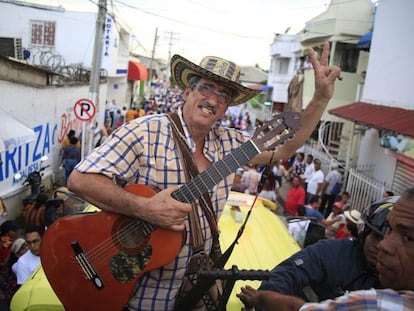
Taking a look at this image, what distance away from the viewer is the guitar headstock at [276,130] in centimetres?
207

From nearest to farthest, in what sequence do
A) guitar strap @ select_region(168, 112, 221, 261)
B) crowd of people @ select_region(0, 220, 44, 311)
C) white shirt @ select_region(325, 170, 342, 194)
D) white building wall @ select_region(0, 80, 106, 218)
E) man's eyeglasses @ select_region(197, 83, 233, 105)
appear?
guitar strap @ select_region(168, 112, 221, 261) → man's eyeglasses @ select_region(197, 83, 233, 105) → crowd of people @ select_region(0, 220, 44, 311) → white building wall @ select_region(0, 80, 106, 218) → white shirt @ select_region(325, 170, 342, 194)

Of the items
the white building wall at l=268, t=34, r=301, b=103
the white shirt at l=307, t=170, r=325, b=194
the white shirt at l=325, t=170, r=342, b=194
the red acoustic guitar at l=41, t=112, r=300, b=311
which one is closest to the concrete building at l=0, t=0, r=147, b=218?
the red acoustic guitar at l=41, t=112, r=300, b=311

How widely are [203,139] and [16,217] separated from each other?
7.41 m

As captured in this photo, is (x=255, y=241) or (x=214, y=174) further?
(x=255, y=241)

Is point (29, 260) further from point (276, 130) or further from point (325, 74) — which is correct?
point (325, 74)

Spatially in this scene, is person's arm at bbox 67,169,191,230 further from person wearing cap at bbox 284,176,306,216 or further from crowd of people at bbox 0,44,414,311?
person wearing cap at bbox 284,176,306,216

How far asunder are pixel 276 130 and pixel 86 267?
1.24 m

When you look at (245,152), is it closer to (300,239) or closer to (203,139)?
(203,139)

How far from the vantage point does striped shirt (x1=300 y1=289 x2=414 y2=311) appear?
3.59ft

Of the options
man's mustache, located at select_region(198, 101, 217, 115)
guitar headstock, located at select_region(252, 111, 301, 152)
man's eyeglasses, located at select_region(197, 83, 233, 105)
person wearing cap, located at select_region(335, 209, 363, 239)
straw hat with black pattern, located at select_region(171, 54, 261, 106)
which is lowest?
person wearing cap, located at select_region(335, 209, 363, 239)

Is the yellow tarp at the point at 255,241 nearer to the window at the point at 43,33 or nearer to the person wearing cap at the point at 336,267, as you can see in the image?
the person wearing cap at the point at 336,267

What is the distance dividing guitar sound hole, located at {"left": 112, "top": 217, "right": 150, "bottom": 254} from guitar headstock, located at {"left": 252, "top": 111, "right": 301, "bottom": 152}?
0.77 meters

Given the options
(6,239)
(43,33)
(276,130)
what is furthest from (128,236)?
(43,33)

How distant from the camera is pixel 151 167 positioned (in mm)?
2033
